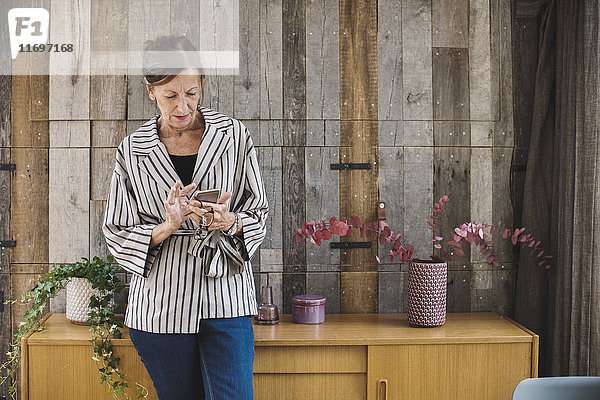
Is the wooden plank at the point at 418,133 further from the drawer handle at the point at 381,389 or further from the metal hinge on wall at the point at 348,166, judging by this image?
the drawer handle at the point at 381,389

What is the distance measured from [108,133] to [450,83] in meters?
1.59

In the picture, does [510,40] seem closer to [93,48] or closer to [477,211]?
[477,211]

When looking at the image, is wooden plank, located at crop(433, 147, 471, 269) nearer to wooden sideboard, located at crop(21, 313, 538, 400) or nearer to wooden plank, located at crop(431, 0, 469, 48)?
wooden plank, located at crop(431, 0, 469, 48)

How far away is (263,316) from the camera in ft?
8.18

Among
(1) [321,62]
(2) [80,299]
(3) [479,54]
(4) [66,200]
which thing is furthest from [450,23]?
(2) [80,299]

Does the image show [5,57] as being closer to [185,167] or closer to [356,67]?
[185,167]

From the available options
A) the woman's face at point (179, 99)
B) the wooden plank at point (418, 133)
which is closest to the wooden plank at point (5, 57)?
the woman's face at point (179, 99)

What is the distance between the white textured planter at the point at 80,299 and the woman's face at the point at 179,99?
777mm

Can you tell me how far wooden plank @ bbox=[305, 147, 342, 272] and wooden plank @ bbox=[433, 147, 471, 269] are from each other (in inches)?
18.7

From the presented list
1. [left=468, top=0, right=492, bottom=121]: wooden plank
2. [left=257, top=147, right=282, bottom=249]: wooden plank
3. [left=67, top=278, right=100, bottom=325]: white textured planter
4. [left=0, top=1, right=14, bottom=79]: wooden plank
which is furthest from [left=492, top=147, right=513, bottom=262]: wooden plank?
[left=0, top=1, right=14, bottom=79]: wooden plank

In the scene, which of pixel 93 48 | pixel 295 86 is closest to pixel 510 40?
pixel 295 86

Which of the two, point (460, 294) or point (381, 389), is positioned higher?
point (460, 294)

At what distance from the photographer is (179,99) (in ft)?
7.39

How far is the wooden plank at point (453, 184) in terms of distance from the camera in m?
2.76
